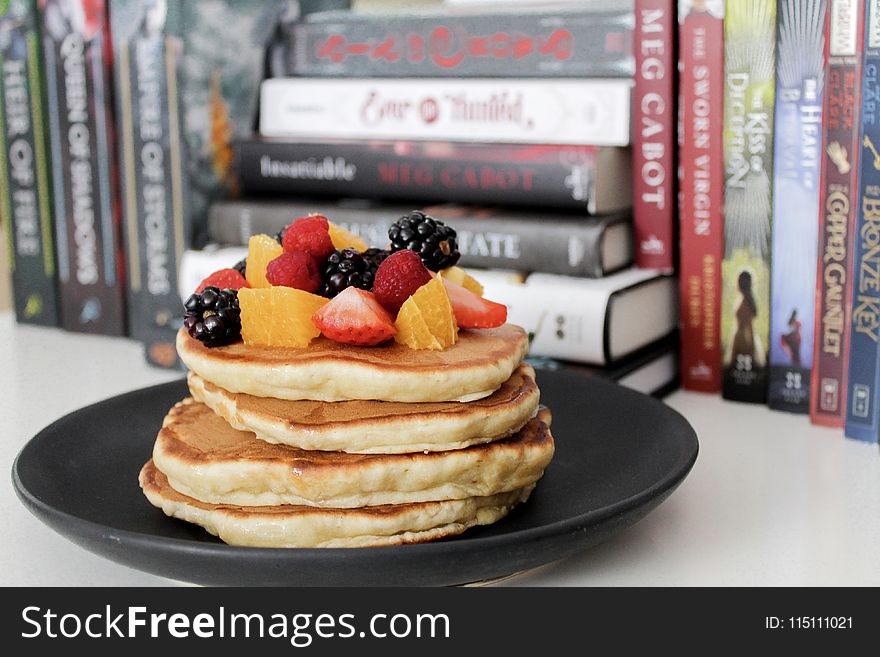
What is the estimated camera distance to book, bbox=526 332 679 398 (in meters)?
1.59

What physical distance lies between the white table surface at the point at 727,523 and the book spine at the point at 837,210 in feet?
0.21

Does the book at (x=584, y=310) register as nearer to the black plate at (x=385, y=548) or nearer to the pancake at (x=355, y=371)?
the black plate at (x=385, y=548)

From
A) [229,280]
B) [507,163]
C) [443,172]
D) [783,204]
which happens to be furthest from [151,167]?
[783,204]

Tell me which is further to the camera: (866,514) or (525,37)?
(525,37)

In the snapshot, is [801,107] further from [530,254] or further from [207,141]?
[207,141]

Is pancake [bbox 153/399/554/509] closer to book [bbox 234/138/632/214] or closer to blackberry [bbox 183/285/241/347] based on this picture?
blackberry [bbox 183/285/241/347]

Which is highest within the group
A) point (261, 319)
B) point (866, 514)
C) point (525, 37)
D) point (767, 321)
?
point (525, 37)

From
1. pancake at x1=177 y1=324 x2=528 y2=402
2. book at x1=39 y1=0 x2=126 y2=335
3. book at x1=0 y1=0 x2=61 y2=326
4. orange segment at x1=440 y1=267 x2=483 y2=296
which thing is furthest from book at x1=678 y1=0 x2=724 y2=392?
book at x1=0 y1=0 x2=61 y2=326

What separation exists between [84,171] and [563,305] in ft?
2.95

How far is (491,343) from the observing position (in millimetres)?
1134

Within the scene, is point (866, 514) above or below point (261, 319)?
below

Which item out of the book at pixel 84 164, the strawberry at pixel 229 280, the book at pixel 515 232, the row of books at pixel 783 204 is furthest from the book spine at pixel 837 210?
the book at pixel 84 164

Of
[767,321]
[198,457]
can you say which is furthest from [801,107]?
[198,457]

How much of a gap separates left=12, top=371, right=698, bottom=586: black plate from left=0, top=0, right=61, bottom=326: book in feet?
2.48
